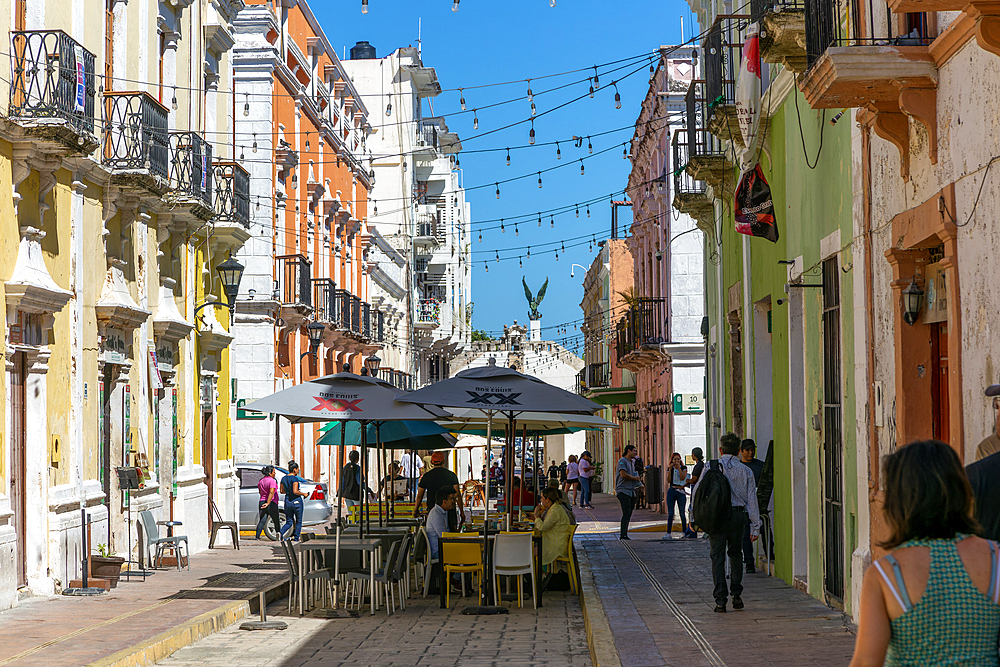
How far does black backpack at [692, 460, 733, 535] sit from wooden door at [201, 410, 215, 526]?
42.0ft

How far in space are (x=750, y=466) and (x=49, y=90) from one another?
30.6ft

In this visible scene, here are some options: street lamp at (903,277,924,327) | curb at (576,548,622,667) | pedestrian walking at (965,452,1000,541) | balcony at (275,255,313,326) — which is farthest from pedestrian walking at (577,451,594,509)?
pedestrian walking at (965,452,1000,541)

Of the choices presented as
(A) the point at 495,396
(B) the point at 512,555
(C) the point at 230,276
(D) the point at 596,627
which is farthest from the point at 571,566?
(C) the point at 230,276

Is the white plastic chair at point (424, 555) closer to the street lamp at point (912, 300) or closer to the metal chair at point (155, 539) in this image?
the metal chair at point (155, 539)

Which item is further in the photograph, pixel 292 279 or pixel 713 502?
pixel 292 279

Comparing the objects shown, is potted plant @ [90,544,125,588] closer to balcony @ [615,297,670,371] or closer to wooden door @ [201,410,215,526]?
wooden door @ [201,410,215,526]

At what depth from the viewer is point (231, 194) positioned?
21891 mm

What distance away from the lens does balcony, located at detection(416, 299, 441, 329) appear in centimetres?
5919

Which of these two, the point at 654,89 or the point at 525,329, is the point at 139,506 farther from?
the point at 525,329

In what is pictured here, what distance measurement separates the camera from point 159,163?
17938 millimetres

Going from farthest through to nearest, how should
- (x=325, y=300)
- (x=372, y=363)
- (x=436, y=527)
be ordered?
(x=325, y=300), (x=372, y=363), (x=436, y=527)

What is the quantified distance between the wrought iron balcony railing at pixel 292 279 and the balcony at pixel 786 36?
21002 millimetres

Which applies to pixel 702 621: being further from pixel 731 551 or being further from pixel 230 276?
pixel 230 276

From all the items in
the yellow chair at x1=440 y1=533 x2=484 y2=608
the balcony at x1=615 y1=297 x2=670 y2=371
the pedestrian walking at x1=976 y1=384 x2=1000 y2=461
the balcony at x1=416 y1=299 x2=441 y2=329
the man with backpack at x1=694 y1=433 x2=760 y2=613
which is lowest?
the yellow chair at x1=440 y1=533 x2=484 y2=608
